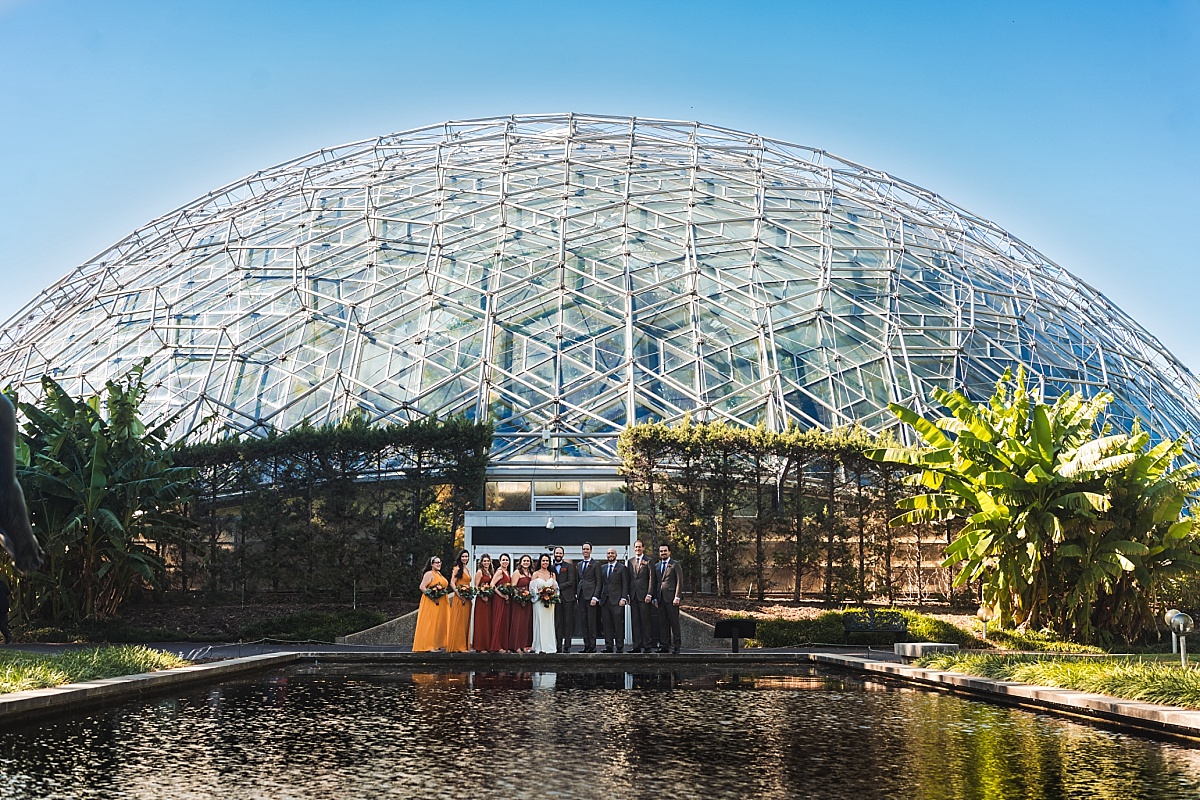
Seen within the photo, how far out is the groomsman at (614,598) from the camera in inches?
713

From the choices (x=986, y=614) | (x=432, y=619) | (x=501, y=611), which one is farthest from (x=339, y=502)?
(x=986, y=614)

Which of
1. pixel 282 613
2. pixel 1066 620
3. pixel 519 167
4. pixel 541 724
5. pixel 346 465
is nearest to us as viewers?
pixel 541 724

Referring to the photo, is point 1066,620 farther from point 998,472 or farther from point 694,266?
point 694,266

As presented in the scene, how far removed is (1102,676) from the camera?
37.3ft

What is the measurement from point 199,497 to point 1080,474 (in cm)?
2080

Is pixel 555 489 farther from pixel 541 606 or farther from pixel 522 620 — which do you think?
pixel 522 620

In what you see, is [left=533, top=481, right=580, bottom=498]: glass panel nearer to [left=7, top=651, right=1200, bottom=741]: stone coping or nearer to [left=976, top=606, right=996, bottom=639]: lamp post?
[left=976, top=606, right=996, bottom=639]: lamp post

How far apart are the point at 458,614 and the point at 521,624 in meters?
1.06

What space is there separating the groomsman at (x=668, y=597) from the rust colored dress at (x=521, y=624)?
2163 mm

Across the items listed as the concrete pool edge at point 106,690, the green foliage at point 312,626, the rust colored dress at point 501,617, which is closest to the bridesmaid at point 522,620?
the rust colored dress at point 501,617

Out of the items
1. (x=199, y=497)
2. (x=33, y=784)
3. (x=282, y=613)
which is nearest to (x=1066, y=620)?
(x=282, y=613)

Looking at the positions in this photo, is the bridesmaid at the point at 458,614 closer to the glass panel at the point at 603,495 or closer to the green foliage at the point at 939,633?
the green foliage at the point at 939,633

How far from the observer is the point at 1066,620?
819 inches

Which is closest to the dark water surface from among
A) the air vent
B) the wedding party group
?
the wedding party group
